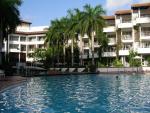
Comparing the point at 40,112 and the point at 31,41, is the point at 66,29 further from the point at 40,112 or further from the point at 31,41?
the point at 40,112

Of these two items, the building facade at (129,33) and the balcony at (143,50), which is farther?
the building facade at (129,33)

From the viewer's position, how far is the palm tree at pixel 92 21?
7162 cm

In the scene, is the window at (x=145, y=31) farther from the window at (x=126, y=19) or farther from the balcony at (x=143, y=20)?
the window at (x=126, y=19)

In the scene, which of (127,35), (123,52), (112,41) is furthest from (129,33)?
(123,52)

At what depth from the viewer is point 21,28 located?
369 ft

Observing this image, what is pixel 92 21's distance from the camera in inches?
2822

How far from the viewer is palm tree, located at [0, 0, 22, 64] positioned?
49.9 metres

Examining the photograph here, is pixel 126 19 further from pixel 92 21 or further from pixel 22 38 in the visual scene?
pixel 22 38

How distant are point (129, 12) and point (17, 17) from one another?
113 ft

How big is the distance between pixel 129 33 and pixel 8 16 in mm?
37776

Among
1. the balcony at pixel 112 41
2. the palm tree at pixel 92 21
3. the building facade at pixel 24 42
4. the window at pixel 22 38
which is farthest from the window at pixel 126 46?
the window at pixel 22 38

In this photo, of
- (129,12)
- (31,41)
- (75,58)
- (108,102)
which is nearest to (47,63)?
(75,58)

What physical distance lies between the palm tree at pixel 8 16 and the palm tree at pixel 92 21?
62.4ft

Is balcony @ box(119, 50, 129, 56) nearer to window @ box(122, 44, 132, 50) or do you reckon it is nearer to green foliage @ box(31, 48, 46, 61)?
window @ box(122, 44, 132, 50)
